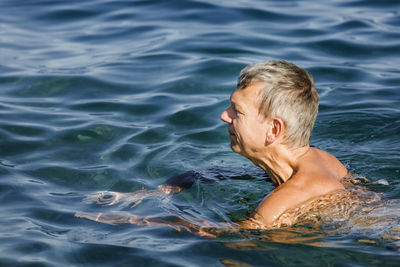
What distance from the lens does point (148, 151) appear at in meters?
6.45

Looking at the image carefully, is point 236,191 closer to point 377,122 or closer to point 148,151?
point 148,151

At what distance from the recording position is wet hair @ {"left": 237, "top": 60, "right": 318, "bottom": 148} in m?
4.36

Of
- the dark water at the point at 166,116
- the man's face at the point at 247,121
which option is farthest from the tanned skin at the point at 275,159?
the dark water at the point at 166,116

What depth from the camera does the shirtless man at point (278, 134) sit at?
172 inches

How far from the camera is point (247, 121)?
4.53 meters

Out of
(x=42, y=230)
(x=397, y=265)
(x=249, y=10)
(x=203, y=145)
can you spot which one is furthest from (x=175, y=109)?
(x=249, y=10)

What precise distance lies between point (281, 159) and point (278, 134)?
0.26 metres

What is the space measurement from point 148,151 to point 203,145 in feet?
2.14

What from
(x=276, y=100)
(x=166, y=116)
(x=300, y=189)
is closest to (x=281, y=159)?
(x=300, y=189)

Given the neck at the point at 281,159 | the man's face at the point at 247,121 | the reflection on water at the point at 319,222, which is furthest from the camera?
the neck at the point at 281,159

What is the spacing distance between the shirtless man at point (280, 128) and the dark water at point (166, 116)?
0.29 meters

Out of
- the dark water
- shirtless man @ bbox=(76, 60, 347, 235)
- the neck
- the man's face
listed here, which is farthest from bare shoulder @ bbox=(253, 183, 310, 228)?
the man's face

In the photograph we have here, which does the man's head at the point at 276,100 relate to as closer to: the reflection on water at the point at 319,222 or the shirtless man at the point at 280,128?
the shirtless man at the point at 280,128

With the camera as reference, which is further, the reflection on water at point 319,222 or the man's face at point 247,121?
the man's face at point 247,121
